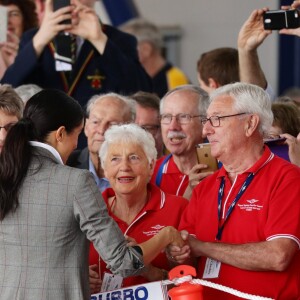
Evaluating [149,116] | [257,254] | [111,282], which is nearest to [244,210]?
[257,254]

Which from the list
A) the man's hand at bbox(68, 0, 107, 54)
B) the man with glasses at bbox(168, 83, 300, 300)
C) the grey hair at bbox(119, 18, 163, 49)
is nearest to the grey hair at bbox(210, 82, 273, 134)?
the man with glasses at bbox(168, 83, 300, 300)

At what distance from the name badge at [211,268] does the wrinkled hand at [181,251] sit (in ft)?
0.48

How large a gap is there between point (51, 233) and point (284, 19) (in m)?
2.47

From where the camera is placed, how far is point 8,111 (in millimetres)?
5812

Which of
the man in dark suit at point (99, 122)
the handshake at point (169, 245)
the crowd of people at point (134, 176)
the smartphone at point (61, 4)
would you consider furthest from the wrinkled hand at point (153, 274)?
the smartphone at point (61, 4)

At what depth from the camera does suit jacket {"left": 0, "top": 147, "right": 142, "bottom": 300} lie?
4.73 m

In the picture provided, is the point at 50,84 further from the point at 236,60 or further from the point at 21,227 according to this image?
the point at 21,227

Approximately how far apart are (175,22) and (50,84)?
7.76 m

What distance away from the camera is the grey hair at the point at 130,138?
5750 millimetres

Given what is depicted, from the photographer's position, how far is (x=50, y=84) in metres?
7.62

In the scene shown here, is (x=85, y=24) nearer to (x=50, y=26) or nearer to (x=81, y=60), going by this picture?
(x=50, y=26)

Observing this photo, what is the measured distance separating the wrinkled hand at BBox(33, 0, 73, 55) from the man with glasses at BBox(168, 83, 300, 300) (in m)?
1.89

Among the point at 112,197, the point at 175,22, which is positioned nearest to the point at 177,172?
the point at 112,197

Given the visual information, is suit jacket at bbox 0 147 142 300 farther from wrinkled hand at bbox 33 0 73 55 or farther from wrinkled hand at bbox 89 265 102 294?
wrinkled hand at bbox 33 0 73 55
